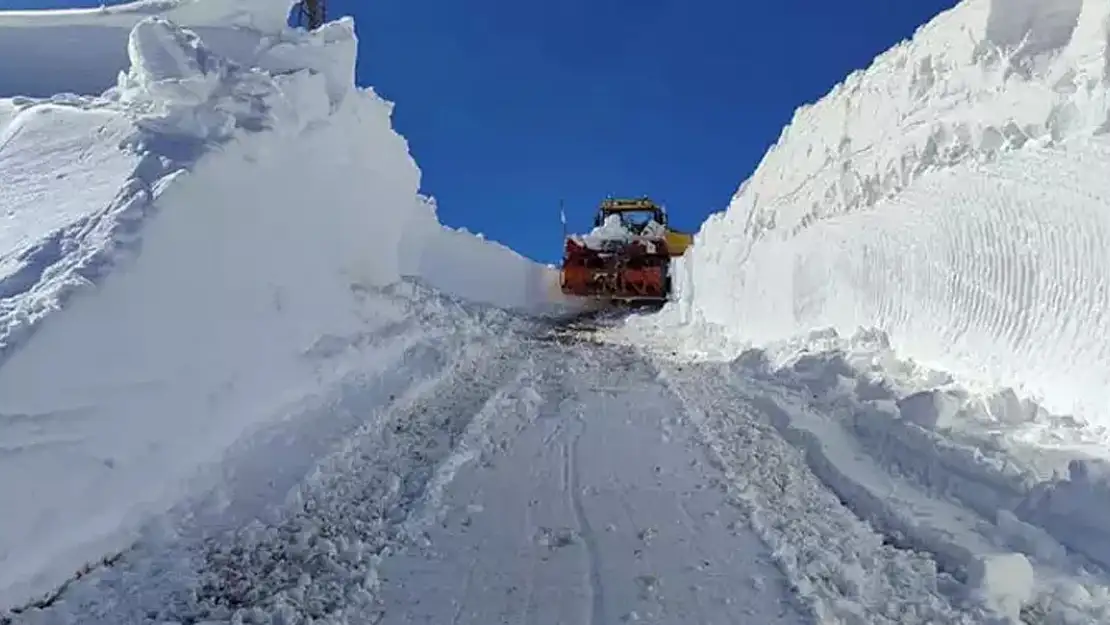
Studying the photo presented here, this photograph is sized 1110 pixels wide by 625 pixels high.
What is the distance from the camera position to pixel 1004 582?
3.62 meters

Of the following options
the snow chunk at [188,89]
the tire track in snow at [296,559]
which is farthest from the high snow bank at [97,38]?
the tire track in snow at [296,559]

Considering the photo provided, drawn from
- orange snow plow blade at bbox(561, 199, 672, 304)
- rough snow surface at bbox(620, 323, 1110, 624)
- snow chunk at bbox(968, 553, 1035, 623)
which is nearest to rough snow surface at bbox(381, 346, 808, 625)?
rough snow surface at bbox(620, 323, 1110, 624)

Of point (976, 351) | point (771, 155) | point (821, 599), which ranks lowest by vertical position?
point (821, 599)

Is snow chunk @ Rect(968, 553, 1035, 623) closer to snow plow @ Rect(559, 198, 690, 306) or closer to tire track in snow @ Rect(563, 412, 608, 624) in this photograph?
tire track in snow @ Rect(563, 412, 608, 624)

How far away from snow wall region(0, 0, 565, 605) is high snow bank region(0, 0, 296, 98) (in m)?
0.07

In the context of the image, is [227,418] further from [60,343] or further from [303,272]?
[303,272]

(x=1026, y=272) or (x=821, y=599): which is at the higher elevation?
(x=1026, y=272)

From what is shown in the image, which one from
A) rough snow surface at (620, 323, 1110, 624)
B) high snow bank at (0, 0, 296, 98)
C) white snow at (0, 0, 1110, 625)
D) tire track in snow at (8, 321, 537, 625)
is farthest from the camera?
high snow bank at (0, 0, 296, 98)

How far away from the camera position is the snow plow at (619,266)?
79.1ft

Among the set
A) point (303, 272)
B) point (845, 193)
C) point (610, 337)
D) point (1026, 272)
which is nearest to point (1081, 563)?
point (1026, 272)

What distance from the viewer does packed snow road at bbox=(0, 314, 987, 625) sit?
3.56 metres

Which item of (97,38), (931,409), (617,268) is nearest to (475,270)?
(617,268)

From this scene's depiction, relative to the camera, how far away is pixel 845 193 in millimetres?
11570

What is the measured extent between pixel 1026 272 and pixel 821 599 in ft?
13.4
